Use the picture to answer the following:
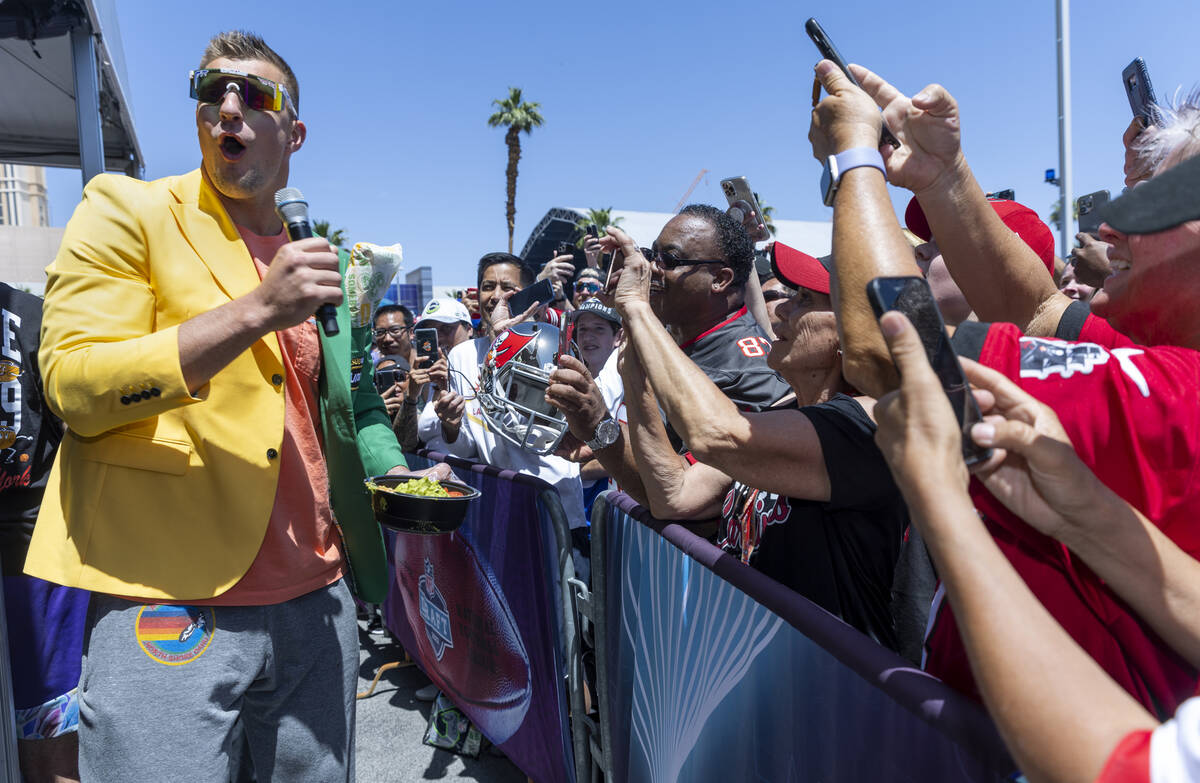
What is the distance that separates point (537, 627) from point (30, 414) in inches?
79.2

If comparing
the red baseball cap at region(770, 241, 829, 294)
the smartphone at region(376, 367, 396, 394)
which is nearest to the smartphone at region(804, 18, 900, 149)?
the red baseball cap at region(770, 241, 829, 294)

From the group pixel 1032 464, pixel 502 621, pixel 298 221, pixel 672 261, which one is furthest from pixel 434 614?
pixel 1032 464

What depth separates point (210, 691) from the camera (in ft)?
5.42

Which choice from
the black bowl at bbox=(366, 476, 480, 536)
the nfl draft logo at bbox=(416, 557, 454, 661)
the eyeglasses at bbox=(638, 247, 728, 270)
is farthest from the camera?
the nfl draft logo at bbox=(416, 557, 454, 661)

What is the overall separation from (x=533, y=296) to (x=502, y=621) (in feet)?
5.47

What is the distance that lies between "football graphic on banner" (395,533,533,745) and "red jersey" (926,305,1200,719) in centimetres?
233

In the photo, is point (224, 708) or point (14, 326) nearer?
point (224, 708)

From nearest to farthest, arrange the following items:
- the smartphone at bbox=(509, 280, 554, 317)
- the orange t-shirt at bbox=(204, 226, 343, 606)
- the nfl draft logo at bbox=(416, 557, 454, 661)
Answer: the orange t-shirt at bbox=(204, 226, 343, 606) → the nfl draft logo at bbox=(416, 557, 454, 661) → the smartphone at bbox=(509, 280, 554, 317)

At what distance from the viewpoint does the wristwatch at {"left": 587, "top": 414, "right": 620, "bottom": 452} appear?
8.39ft

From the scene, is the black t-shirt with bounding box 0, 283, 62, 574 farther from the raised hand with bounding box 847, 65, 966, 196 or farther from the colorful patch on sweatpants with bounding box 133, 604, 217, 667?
the raised hand with bounding box 847, 65, 966, 196

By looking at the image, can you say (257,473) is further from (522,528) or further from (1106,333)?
(1106,333)

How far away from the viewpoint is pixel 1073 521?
1.01m

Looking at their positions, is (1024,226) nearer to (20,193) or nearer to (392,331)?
(392,331)

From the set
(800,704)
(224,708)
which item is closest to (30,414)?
(224,708)
